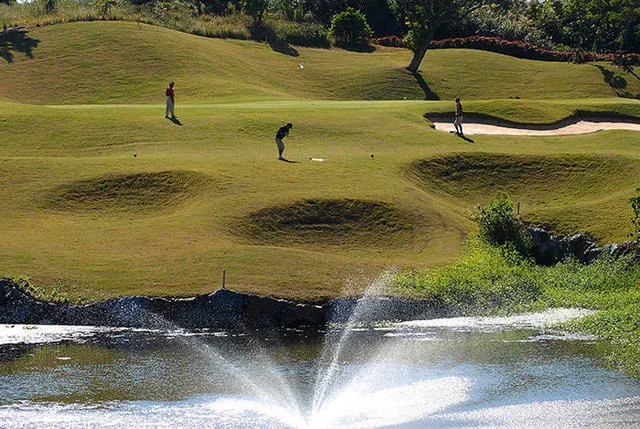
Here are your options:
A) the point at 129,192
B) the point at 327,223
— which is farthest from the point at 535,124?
the point at 129,192

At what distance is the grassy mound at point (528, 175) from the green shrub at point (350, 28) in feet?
164

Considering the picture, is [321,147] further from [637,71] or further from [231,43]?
[637,71]

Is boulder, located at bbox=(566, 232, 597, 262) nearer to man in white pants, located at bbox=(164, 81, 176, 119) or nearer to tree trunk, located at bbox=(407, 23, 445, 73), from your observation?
man in white pants, located at bbox=(164, 81, 176, 119)

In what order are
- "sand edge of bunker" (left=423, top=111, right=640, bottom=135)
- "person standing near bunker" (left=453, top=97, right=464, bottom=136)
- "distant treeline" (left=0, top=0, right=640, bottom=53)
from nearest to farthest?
"person standing near bunker" (left=453, top=97, right=464, bottom=136), "sand edge of bunker" (left=423, top=111, right=640, bottom=135), "distant treeline" (left=0, top=0, right=640, bottom=53)

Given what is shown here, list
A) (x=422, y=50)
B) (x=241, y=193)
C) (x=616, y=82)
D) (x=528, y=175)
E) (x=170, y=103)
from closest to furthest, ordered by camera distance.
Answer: (x=241, y=193), (x=528, y=175), (x=170, y=103), (x=616, y=82), (x=422, y=50)

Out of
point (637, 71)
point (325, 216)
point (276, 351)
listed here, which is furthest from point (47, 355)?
point (637, 71)

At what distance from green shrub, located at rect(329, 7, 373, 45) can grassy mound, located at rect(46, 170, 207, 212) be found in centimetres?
5670

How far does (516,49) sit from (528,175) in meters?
51.5

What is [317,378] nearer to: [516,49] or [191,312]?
[191,312]

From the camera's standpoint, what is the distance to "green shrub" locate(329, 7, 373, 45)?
99000 mm

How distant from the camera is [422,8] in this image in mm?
87750

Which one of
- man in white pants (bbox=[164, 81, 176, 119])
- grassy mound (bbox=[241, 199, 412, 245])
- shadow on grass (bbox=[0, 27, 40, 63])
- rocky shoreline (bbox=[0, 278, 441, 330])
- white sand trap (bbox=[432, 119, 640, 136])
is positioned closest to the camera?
rocky shoreline (bbox=[0, 278, 441, 330])

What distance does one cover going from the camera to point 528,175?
163 ft

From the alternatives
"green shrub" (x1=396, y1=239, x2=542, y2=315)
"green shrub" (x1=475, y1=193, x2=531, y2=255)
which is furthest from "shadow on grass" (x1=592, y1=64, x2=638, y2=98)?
"green shrub" (x1=396, y1=239, x2=542, y2=315)
